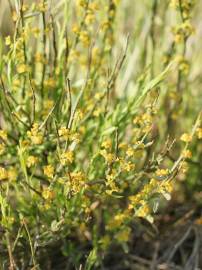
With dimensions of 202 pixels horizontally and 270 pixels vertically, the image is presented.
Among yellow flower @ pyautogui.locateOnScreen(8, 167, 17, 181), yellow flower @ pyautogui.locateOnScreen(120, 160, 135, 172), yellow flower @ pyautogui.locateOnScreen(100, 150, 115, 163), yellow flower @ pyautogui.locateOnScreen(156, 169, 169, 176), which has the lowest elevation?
yellow flower @ pyautogui.locateOnScreen(156, 169, 169, 176)

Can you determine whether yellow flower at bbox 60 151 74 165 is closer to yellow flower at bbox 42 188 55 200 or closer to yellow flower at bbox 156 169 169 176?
yellow flower at bbox 42 188 55 200

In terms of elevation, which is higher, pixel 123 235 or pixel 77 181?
pixel 77 181

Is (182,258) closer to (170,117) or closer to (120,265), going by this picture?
(120,265)

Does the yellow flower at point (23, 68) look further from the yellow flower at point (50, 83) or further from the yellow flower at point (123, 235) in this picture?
the yellow flower at point (123, 235)

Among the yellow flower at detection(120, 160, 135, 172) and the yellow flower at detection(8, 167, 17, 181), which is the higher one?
the yellow flower at detection(8, 167, 17, 181)

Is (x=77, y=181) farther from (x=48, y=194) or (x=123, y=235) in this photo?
(x=123, y=235)

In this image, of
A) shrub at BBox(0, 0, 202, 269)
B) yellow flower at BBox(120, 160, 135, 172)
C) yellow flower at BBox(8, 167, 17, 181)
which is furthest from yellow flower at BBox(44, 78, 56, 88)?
yellow flower at BBox(120, 160, 135, 172)

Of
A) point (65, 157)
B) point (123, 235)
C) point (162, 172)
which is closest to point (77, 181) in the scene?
point (65, 157)

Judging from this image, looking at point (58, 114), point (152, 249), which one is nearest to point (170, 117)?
point (152, 249)

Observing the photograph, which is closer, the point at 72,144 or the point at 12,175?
the point at 72,144

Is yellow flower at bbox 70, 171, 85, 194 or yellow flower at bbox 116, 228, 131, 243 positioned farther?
yellow flower at bbox 116, 228, 131, 243

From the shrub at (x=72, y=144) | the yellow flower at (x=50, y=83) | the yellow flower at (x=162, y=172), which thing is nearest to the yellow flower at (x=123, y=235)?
the shrub at (x=72, y=144)
